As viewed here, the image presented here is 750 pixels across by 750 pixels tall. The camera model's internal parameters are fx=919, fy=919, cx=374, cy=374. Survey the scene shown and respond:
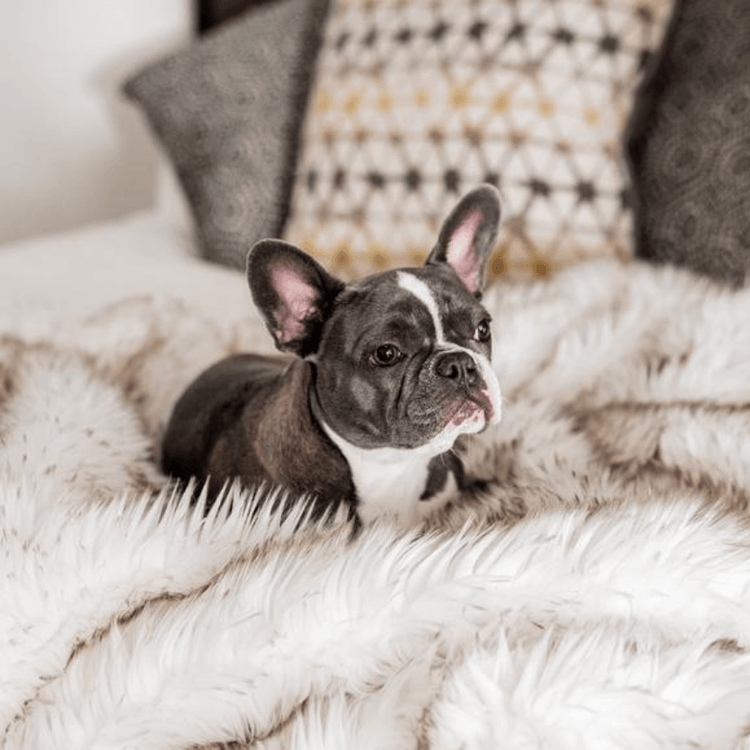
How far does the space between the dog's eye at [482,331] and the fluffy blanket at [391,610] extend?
0.42 feet

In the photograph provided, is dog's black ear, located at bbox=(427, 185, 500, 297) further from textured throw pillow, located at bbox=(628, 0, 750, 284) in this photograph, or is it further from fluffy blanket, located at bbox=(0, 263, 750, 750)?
textured throw pillow, located at bbox=(628, 0, 750, 284)

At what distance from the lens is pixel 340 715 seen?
584 millimetres

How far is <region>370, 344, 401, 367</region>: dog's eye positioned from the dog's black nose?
0.04 meters

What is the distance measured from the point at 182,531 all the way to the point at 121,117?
1589mm

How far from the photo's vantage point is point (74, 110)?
2.08 metres

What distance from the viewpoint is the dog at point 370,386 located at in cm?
81

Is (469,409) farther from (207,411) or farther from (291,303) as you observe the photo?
(207,411)

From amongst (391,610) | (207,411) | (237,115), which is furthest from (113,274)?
(391,610)

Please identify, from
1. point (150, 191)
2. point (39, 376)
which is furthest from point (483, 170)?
point (150, 191)

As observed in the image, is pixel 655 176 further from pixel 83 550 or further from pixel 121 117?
pixel 121 117

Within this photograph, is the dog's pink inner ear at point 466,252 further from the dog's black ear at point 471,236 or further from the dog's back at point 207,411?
the dog's back at point 207,411

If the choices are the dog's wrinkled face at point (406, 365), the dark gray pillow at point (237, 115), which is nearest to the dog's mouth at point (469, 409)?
the dog's wrinkled face at point (406, 365)

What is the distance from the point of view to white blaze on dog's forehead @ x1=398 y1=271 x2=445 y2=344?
0.83 m

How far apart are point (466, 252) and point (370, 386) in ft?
0.66
